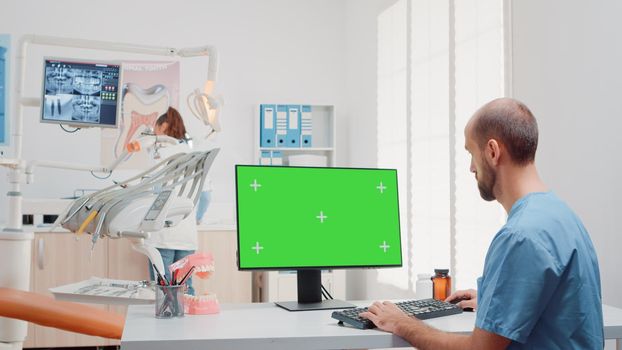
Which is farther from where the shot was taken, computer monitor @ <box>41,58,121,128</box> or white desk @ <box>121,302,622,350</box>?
computer monitor @ <box>41,58,121,128</box>

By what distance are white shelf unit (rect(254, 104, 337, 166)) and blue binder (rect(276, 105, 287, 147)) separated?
0.10 m

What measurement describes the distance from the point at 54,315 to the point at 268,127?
2.86m

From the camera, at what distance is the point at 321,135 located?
17.7ft

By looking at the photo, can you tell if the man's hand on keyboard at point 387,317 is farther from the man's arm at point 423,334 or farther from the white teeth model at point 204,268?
the white teeth model at point 204,268

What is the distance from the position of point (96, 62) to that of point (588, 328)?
70.8 inches

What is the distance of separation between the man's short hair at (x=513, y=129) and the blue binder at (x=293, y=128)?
3.56 m

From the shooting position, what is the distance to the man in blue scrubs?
1.37m

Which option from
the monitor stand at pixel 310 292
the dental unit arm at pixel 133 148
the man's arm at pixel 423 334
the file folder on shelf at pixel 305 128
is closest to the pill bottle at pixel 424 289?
the monitor stand at pixel 310 292

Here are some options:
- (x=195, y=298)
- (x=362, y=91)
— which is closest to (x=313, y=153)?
(x=362, y=91)

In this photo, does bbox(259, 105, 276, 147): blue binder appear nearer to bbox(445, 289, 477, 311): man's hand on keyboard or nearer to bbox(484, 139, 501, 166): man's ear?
bbox(445, 289, 477, 311): man's hand on keyboard

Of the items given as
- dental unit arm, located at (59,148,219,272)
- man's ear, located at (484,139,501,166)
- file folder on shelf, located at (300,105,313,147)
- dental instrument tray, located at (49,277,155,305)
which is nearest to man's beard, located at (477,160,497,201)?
man's ear, located at (484,139,501,166)

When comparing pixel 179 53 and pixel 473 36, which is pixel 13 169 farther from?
pixel 473 36

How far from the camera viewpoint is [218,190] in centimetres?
525

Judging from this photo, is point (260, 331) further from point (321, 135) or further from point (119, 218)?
point (321, 135)
